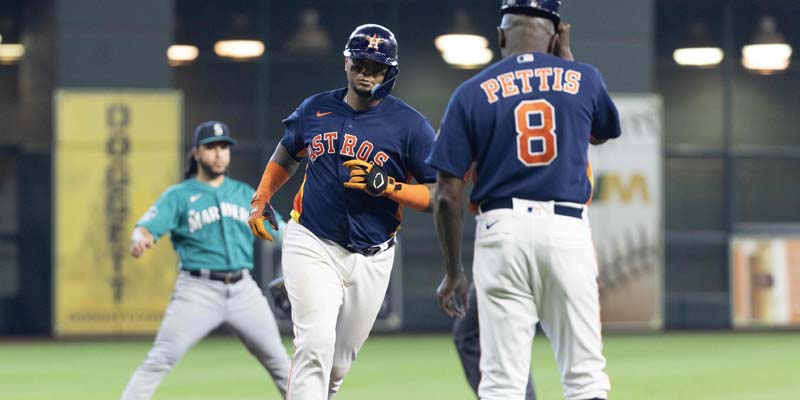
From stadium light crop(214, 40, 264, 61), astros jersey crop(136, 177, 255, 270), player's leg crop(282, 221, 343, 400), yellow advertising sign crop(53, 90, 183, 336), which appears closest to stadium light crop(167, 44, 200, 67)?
stadium light crop(214, 40, 264, 61)

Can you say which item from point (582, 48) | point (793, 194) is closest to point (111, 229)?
point (582, 48)

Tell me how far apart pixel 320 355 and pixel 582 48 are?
12.7 m

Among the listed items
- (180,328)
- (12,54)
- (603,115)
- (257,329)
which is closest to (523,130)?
(603,115)

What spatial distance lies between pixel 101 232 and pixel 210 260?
9366 millimetres

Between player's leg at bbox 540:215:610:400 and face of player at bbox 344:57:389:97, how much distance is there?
1924mm

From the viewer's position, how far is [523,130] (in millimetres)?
5594

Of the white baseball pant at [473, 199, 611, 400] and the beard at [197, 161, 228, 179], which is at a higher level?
the beard at [197, 161, 228, 179]

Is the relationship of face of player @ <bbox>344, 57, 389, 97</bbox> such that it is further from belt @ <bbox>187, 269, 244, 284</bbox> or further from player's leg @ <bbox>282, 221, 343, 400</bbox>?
belt @ <bbox>187, 269, 244, 284</bbox>

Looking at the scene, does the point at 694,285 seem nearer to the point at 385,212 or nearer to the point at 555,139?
the point at 385,212

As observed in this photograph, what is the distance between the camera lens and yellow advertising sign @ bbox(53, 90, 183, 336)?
18.1 metres

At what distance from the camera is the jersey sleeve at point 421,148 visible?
727 cm

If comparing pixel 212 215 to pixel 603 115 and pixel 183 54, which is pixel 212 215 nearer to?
pixel 603 115

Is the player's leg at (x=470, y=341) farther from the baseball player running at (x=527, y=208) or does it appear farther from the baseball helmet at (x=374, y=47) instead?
the baseball player running at (x=527, y=208)

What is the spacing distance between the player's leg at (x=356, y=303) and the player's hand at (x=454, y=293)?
1323 mm
